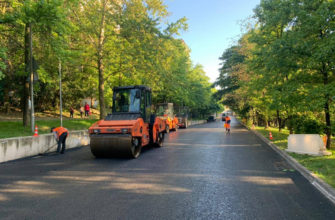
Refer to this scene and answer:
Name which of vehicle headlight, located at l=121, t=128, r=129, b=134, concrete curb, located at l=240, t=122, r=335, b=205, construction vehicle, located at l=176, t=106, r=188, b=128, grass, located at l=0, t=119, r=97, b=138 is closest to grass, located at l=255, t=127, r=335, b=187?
concrete curb, located at l=240, t=122, r=335, b=205

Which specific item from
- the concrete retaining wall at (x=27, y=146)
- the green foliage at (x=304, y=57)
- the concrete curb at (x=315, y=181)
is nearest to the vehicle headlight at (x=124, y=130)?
the concrete retaining wall at (x=27, y=146)

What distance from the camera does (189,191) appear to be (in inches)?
216

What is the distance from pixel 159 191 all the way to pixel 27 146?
25.1 feet

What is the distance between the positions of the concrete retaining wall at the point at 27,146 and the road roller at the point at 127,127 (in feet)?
10.2

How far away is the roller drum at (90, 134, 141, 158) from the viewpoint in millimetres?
9156

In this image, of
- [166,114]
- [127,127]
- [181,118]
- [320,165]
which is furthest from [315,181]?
[181,118]

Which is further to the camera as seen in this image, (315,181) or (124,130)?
(124,130)

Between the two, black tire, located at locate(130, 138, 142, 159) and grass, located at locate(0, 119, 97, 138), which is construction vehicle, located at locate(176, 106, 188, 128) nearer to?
grass, located at locate(0, 119, 97, 138)

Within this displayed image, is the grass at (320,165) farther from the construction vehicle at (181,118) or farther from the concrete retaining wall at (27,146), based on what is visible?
the construction vehicle at (181,118)

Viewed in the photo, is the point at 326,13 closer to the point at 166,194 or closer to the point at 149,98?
the point at 149,98

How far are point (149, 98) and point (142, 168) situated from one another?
4.82m

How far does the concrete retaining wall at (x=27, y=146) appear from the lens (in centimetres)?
943

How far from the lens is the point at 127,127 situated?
9.28 m

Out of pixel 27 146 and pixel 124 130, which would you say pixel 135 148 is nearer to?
pixel 124 130
